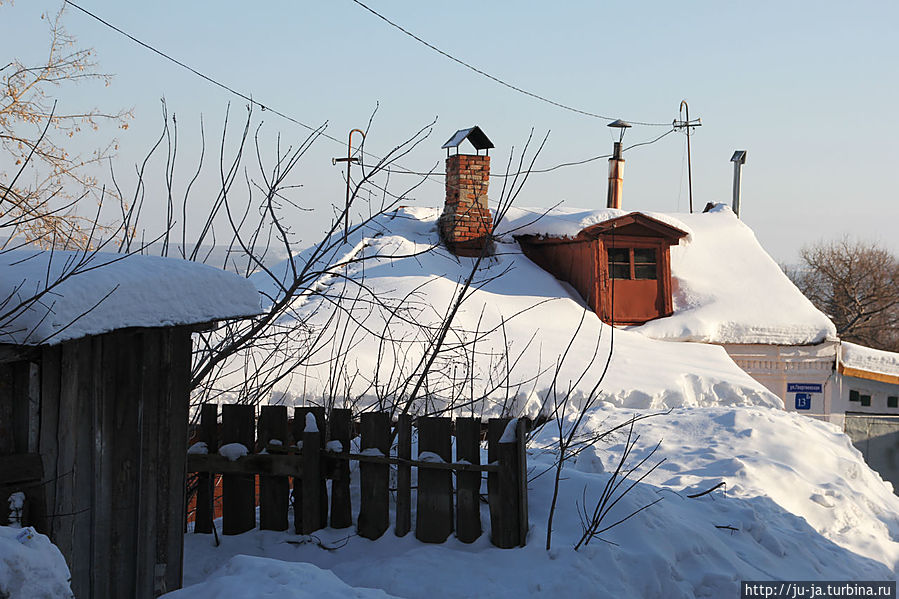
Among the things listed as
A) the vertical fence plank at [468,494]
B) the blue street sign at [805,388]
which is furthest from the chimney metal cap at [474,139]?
the vertical fence plank at [468,494]

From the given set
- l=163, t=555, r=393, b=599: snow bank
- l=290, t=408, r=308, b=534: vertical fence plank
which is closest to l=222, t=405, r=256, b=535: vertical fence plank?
l=290, t=408, r=308, b=534: vertical fence plank

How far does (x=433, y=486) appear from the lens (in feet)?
14.8

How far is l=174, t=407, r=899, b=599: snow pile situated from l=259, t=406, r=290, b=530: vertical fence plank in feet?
0.28

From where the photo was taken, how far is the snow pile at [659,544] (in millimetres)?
4055

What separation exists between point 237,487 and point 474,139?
38.9ft

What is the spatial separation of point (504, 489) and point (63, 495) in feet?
7.22

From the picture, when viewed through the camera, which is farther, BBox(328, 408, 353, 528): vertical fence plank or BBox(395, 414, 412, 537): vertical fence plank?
BBox(328, 408, 353, 528): vertical fence plank

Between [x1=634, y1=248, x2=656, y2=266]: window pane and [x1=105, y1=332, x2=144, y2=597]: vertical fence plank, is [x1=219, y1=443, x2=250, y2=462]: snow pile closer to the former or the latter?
[x1=105, y1=332, x2=144, y2=597]: vertical fence plank

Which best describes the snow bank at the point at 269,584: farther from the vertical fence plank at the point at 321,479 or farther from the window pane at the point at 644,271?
the window pane at the point at 644,271

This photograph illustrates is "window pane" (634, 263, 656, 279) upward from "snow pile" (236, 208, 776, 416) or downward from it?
upward

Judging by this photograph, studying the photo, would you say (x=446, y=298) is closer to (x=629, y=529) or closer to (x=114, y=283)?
(x=629, y=529)

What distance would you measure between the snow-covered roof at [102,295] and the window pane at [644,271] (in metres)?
13.0

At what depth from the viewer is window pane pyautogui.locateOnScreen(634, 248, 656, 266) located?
16.0m

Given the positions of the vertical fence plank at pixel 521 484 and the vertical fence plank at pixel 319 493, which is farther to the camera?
the vertical fence plank at pixel 319 493
